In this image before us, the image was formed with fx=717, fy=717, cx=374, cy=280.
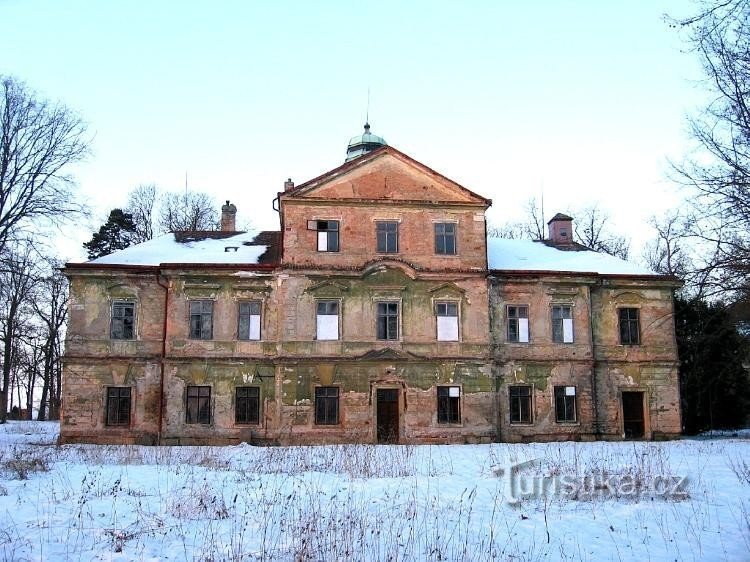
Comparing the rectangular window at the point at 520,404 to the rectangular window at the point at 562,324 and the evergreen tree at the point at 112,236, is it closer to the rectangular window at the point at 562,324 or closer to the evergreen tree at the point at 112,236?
the rectangular window at the point at 562,324

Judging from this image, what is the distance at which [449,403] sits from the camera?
23.1 m

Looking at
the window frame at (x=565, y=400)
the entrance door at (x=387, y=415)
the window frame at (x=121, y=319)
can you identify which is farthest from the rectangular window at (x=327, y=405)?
the window frame at (x=565, y=400)

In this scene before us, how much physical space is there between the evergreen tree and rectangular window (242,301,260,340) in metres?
19.2

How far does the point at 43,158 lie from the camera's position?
23906 mm

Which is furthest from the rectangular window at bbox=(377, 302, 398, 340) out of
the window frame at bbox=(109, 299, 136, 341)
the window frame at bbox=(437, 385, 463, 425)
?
the window frame at bbox=(109, 299, 136, 341)

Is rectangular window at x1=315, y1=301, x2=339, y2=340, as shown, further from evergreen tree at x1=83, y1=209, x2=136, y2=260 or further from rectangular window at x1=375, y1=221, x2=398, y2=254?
evergreen tree at x1=83, y1=209, x2=136, y2=260

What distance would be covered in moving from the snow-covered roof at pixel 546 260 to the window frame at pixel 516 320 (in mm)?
1315

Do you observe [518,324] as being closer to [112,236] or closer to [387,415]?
[387,415]

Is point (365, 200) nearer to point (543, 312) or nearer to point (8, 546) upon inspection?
point (543, 312)

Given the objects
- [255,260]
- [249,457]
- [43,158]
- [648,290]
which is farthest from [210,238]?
[648,290]

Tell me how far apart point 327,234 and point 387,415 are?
6.14 m

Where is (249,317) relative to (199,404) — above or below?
above

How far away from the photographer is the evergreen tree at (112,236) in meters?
39.8

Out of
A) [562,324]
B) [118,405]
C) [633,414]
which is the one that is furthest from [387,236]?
[633,414]
